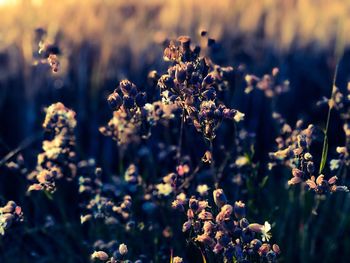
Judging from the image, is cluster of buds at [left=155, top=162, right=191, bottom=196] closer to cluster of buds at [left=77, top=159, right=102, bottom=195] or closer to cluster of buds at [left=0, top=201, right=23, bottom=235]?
cluster of buds at [left=77, top=159, right=102, bottom=195]

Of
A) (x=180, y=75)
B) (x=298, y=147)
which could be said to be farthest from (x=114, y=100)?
(x=298, y=147)

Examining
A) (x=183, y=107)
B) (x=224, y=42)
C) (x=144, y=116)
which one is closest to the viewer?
(x=183, y=107)

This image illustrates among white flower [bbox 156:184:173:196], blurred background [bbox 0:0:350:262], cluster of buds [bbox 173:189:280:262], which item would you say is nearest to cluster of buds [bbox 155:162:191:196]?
white flower [bbox 156:184:173:196]

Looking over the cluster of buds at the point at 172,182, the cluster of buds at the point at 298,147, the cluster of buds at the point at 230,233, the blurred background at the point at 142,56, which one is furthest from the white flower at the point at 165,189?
the blurred background at the point at 142,56

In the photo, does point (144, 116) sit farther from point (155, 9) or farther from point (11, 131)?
point (155, 9)

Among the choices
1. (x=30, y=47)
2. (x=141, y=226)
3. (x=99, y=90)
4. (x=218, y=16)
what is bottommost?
(x=141, y=226)

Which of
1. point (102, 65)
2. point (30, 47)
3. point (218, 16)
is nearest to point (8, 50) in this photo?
point (30, 47)
